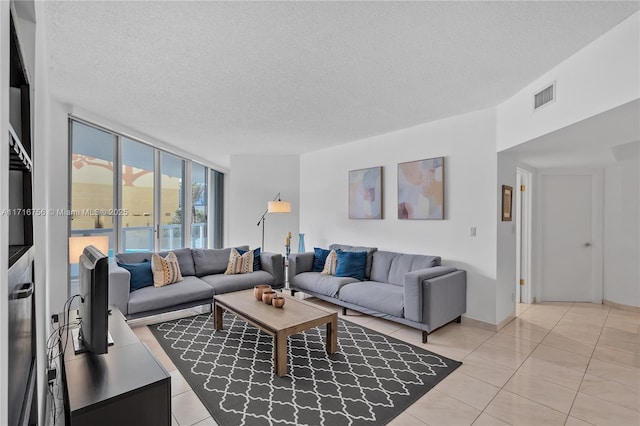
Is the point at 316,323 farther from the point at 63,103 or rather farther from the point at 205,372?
the point at 63,103

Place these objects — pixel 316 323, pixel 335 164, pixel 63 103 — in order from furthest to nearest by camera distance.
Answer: pixel 335 164, pixel 63 103, pixel 316 323

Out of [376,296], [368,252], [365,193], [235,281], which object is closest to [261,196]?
[365,193]

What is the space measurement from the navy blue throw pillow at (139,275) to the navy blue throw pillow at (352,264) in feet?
7.72

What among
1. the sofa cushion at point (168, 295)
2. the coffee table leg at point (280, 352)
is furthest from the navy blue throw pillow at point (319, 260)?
the coffee table leg at point (280, 352)

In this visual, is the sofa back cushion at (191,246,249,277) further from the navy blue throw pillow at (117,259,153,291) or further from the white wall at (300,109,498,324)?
the white wall at (300,109,498,324)

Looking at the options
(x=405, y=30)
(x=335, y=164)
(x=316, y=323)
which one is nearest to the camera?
(x=405, y=30)

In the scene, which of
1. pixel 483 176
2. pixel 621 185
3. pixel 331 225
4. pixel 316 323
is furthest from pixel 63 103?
pixel 621 185

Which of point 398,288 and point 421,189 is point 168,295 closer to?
point 398,288

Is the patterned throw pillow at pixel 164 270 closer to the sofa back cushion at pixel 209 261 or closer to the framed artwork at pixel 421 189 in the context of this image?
the sofa back cushion at pixel 209 261

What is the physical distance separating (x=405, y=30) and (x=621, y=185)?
4403mm

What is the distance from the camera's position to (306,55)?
2.39 metres

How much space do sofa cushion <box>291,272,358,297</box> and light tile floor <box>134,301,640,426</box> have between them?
1.30 ft

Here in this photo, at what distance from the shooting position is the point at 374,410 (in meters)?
2.09

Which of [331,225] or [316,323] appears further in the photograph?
[331,225]
